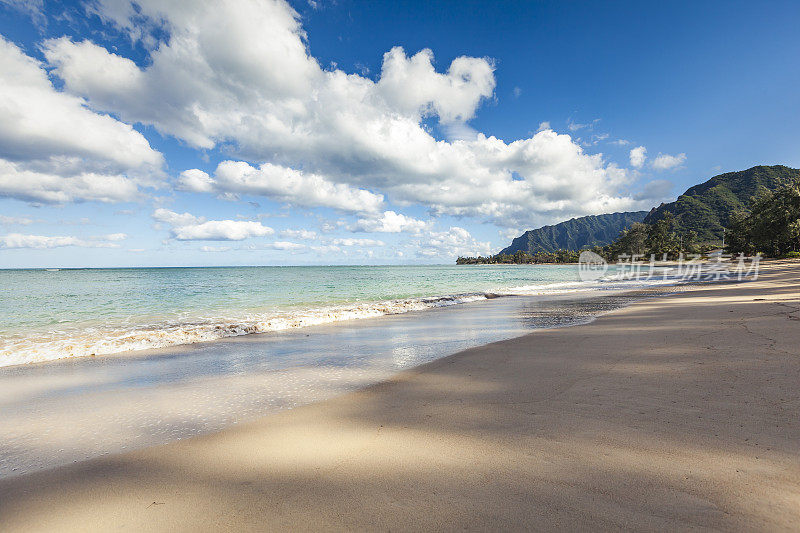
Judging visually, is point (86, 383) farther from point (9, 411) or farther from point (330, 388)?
point (330, 388)

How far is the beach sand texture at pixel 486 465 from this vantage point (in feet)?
7.87

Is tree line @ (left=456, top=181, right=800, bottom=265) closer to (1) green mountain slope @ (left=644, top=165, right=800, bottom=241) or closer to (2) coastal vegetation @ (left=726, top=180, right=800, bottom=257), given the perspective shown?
(2) coastal vegetation @ (left=726, top=180, right=800, bottom=257)

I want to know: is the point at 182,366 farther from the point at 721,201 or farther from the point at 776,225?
the point at 721,201

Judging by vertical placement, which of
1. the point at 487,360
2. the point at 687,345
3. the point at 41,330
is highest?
the point at 687,345

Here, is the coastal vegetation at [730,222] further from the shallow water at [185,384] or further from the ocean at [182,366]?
the shallow water at [185,384]

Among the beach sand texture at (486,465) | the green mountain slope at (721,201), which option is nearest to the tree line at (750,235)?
the green mountain slope at (721,201)

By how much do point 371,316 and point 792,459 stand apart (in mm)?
14603

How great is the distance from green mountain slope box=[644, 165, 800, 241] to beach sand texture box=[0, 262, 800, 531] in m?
170

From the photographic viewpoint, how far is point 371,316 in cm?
1656

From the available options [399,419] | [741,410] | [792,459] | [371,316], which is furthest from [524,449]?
[371,316]

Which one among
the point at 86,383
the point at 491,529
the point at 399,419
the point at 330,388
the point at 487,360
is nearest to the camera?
the point at 491,529

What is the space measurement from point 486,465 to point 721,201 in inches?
8057

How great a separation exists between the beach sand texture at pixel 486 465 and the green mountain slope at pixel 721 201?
6676 inches

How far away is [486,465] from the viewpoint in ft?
10.0
